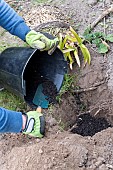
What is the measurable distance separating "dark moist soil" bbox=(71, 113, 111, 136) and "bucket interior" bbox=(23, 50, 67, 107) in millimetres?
297

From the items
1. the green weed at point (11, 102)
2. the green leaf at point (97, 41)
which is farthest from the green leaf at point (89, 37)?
the green weed at point (11, 102)

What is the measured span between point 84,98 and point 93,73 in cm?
20

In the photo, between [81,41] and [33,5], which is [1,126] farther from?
[33,5]

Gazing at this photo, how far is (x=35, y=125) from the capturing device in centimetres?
259

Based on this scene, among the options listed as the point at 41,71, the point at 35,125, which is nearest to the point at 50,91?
the point at 41,71

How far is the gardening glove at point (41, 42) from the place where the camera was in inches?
105

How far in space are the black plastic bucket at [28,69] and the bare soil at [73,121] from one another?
0.58 ft

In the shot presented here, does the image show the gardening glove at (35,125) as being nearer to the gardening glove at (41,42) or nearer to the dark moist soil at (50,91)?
the dark moist soil at (50,91)

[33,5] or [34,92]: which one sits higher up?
[33,5]

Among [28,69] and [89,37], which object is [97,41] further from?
[28,69]

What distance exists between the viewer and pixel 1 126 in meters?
2.41

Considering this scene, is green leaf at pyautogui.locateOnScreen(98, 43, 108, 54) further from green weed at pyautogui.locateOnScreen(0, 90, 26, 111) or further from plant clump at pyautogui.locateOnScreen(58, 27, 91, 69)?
green weed at pyautogui.locateOnScreen(0, 90, 26, 111)

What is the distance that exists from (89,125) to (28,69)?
610 mm

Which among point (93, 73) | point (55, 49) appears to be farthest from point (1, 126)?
point (93, 73)
